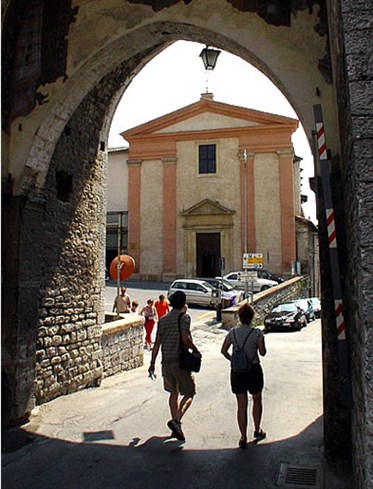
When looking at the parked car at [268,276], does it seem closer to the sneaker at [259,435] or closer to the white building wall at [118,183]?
the white building wall at [118,183]

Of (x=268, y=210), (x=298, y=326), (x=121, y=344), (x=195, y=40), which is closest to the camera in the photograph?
(x=195, y=40)

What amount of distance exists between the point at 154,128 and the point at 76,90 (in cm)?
2649

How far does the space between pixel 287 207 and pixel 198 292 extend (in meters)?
10.9

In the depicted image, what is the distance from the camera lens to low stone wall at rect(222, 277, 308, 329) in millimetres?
15953

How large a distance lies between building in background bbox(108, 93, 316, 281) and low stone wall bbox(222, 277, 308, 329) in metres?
3.58

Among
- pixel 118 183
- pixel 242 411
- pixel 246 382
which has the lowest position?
pixel 242 411

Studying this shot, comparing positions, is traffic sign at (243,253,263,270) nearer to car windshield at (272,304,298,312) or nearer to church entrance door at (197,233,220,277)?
car windshield at (272,304,298,312)

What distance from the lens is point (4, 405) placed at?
5.58 m

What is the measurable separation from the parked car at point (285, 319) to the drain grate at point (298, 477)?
1327cm

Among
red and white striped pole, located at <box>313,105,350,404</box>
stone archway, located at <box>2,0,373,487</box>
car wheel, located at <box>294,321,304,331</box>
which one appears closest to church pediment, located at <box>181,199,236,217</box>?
car wheel, located at <box>294,321,304,331</box>

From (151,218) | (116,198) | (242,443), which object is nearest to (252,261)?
(242,443)

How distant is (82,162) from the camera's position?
7.46m

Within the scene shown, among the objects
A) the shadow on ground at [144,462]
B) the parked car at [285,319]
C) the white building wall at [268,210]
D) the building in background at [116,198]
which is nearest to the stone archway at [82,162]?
the shadow on ground at [144,462]

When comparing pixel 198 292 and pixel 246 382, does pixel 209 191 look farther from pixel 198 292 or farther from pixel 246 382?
pixel 246 382
